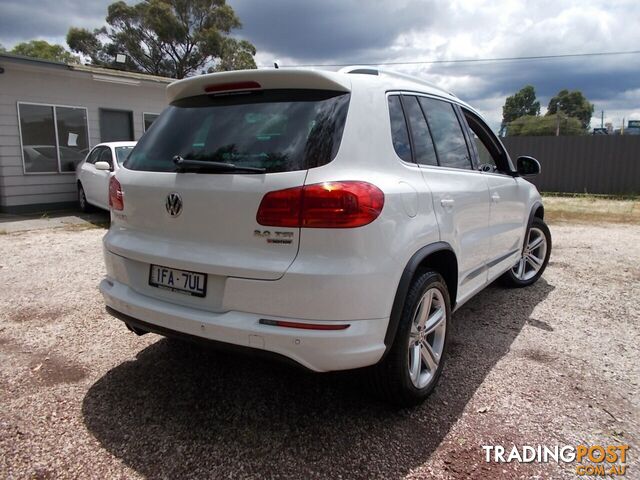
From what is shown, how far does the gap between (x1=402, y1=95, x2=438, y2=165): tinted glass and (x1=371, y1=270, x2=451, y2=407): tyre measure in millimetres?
718

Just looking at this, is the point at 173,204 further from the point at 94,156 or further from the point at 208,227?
the point at 94,156

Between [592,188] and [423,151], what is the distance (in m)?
16.9

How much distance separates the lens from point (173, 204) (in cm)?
250

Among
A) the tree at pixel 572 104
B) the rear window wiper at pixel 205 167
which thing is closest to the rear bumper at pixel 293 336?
the rear window wiper at pixel 205 167

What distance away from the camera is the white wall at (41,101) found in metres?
10.0

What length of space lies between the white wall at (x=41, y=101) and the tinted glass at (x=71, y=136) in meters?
0.13

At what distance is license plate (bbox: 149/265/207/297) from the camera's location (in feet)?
7.84

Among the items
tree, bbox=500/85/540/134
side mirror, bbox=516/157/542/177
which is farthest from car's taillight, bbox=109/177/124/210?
tree, bbox=500/85/540/134

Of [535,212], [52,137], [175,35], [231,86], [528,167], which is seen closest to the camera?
[231,86]

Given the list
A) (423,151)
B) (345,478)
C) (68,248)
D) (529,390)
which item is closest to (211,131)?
(423,151)

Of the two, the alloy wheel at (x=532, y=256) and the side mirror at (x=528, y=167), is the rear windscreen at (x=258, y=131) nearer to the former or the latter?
the side mirror at (x=528, y=167)

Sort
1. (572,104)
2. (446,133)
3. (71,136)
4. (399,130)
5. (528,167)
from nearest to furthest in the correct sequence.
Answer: (399,130) < (446,133) < (528,167) < (71,136) < (572,104)

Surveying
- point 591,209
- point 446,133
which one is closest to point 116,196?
point 446,133

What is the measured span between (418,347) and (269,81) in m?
1.71
